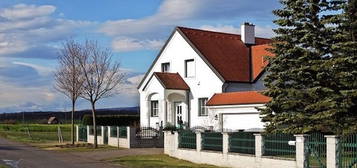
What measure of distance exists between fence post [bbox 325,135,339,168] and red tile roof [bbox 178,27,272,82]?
2174 cm

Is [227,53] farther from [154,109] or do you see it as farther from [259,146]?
[259,146]

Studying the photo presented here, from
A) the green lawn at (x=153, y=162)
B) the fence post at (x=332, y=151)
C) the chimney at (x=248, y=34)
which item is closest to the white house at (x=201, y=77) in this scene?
the chimney at (x=248, y=34)

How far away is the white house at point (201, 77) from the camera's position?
40.2 m

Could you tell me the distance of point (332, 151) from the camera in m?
18.2

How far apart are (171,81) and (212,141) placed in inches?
698

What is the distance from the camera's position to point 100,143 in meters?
41.9

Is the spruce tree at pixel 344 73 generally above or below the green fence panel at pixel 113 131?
above

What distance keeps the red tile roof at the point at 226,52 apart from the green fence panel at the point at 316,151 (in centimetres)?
2075

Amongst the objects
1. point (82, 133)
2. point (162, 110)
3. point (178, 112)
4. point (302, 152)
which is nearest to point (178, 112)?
point (178, 112)

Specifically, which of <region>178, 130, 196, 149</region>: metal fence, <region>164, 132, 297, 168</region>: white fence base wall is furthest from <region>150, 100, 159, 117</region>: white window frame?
<region>178, 130, 196, 149</region>: metal fence

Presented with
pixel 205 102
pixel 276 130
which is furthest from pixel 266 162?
pixel 205 102

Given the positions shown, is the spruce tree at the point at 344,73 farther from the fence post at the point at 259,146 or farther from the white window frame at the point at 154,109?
the white window frame at the point at 154,109

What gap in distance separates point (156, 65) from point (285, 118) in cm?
2247

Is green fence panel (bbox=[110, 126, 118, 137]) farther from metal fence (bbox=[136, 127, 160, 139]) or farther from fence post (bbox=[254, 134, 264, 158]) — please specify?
fence post (bbox=[254, 134, 264, 158])
